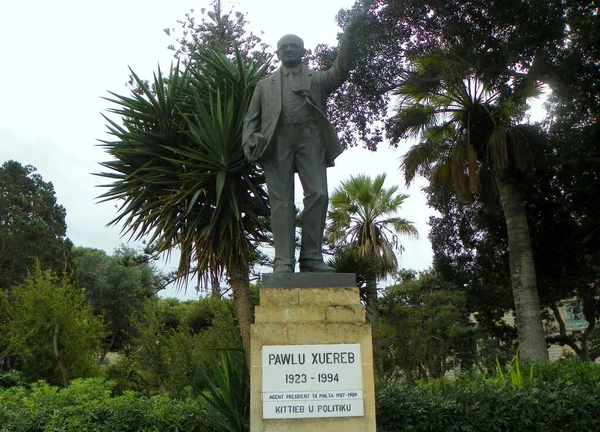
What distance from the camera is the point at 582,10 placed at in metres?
10.2

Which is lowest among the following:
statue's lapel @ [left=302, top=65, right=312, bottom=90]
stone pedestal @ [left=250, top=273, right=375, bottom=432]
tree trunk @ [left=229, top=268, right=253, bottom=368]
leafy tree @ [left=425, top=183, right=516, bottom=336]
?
stone pedestal @ [left=250, top=273, right=375, bottom=432]

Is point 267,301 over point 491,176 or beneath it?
beneath

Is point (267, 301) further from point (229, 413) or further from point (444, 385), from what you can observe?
point (444, 385)

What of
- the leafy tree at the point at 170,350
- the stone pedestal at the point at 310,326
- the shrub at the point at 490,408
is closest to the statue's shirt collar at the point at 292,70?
the stone pedestal at the point at 310,326

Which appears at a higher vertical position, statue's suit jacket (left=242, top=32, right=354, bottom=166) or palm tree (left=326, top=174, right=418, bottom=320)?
palm tree (left=326, top=174, right=418, bottom=320)

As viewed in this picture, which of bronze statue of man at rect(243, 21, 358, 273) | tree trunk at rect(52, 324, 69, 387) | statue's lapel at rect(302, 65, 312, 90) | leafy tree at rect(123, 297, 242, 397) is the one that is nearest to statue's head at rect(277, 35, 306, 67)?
bronze statue of man at rect(243, 21, 358, 273)

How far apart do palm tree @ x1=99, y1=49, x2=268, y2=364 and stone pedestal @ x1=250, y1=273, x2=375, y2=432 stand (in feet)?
8.67

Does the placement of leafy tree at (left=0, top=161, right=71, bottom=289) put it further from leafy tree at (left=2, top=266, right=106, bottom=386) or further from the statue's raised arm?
the statue's raised arm

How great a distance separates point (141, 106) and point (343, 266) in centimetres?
363

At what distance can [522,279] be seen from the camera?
12836 millimetres

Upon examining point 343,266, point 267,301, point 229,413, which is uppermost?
point 343,266

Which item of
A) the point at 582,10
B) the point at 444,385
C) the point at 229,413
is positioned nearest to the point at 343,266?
the point at 444,385

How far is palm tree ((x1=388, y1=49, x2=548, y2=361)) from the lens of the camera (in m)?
12.6

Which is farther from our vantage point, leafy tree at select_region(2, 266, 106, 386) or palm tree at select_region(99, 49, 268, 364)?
leafy tree at select_region(2, 266, 106, 386)
